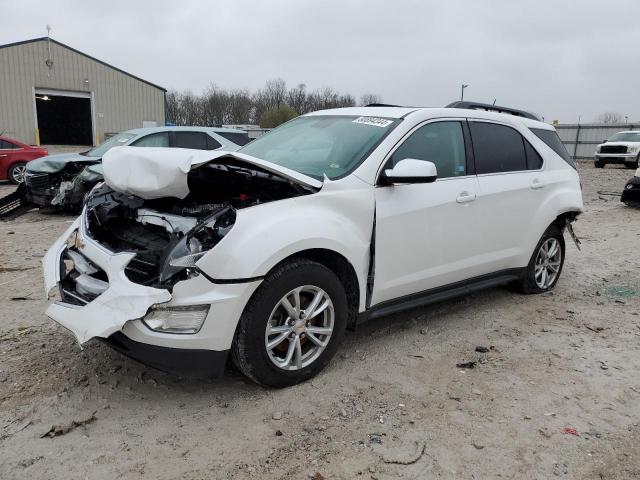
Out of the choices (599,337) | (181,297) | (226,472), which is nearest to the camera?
(226,472)

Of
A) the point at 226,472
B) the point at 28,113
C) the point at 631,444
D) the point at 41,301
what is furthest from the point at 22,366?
the point at 28,113

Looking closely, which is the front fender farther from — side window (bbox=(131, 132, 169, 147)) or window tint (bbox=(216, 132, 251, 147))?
window tint (bbox=(216, 132, 251, 147))

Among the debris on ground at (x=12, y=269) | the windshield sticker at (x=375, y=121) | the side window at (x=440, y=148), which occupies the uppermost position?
the windshield sticker at (x=375, y=121)

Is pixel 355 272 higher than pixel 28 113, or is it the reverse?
pixel 28 113

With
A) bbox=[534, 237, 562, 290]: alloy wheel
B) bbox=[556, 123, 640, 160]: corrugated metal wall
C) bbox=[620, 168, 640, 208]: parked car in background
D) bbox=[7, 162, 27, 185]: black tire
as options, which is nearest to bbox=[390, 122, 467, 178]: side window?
bbox=[534, 237, 562, 290]: alloy wheel

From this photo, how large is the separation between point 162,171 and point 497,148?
9.48 feet

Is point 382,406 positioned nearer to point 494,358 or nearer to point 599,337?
point 494,358

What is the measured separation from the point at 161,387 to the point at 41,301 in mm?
2083

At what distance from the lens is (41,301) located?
15.4 feet

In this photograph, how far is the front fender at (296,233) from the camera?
2838 mm

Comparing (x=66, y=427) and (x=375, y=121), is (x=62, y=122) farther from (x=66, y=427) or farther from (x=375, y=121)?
(x=66, y=427)

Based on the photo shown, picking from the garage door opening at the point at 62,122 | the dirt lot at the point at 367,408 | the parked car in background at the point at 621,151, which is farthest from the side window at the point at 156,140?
the garage door opening at the point at 62,122

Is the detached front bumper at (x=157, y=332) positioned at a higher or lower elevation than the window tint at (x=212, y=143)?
lower

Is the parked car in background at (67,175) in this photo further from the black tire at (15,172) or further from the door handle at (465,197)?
the black tire at (15,172)
